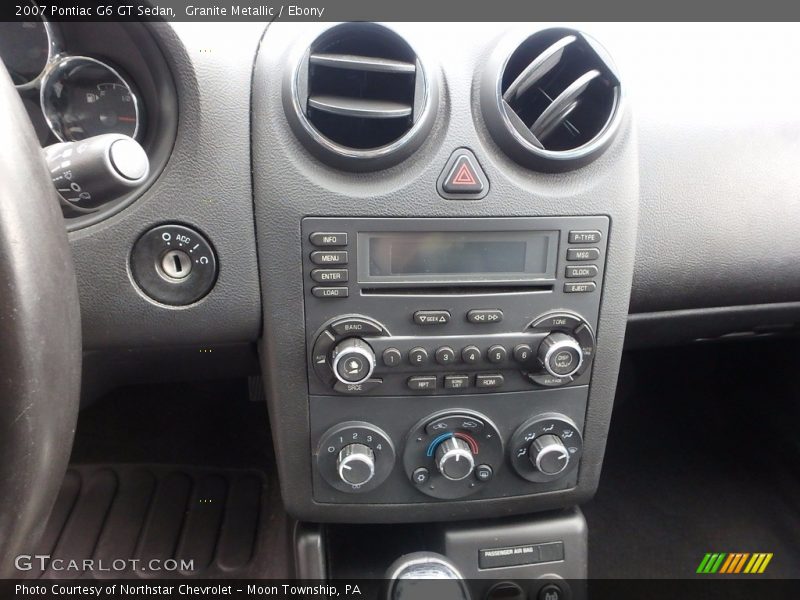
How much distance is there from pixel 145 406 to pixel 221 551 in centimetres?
49

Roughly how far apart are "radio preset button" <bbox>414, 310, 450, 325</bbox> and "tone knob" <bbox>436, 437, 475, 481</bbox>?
18 centimetres

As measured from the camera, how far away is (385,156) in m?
0.69

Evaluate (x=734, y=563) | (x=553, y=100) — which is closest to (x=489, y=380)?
(x=553, y=100)

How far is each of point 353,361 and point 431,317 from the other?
0.11 meters

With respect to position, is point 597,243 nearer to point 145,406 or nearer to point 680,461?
point 680,461

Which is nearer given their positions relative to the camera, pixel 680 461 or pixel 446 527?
pixel 446 527

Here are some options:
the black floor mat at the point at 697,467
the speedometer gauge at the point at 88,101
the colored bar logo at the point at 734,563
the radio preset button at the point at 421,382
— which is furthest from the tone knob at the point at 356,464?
the colored bar logo at the point at 734,563

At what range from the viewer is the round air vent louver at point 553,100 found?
716 millimetres

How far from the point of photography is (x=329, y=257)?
72 cm

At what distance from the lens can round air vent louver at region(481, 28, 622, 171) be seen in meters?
0.72

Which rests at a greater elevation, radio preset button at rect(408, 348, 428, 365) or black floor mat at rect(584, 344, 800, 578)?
radio preset button at rect(408, 348, 428, 365)

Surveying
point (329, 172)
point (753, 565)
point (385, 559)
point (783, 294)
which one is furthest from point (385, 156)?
point (753, 565)

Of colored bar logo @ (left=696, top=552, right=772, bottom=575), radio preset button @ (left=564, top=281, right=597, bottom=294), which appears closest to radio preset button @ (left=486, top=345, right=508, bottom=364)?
radio preset button @ (left=564, top=281, right=597, bottom=294)

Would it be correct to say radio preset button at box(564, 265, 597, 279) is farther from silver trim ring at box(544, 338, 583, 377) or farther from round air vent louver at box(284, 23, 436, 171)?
round air vent louver at box(284, 23, 436, 171)
